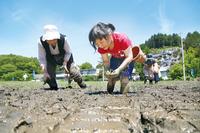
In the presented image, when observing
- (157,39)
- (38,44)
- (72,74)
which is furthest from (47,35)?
(157,39)

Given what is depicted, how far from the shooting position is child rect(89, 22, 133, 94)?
479 centimetres

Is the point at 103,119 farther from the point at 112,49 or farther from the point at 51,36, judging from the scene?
the point at 51,36

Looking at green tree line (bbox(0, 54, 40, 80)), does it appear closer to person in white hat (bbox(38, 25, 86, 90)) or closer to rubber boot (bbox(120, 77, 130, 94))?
person in white hat (bbox(38, 25, 86, 90))

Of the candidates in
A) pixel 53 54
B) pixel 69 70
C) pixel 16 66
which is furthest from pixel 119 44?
pixel 16 66

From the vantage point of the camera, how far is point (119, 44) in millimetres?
5219

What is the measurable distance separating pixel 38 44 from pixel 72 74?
1033 mm

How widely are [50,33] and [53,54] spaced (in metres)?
0.68

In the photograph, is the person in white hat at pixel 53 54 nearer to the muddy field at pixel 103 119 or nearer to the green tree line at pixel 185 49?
the muddy field at pixel 103 119

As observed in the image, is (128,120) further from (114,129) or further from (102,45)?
(102,45)

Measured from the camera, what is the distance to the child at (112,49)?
4.79 m

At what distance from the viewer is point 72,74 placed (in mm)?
7520

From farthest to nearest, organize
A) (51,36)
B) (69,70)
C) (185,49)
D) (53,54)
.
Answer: (185,49)
(69,70)
(53,54)
(51,36)

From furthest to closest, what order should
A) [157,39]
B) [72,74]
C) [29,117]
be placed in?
[157,39], [72,74], [29,117]

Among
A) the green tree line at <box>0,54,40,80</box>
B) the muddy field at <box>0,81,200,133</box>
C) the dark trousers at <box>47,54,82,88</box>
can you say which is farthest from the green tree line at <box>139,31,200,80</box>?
the muddy field at <box>0,81,200,133</box>
